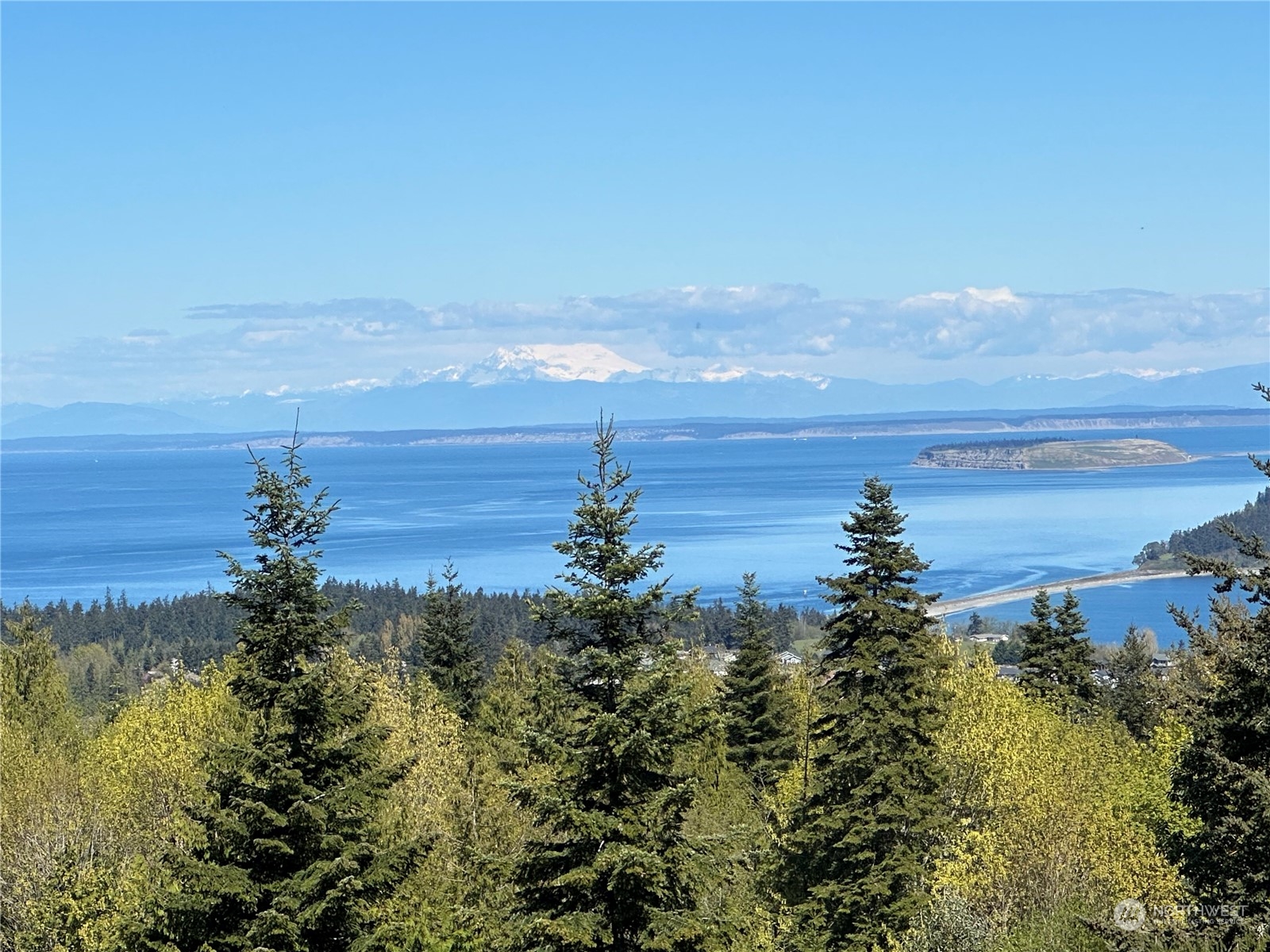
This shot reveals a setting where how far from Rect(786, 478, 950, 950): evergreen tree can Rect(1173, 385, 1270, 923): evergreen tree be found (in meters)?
7.94

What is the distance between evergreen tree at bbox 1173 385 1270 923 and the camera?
1597 centimetres

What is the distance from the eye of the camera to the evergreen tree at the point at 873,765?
25.4 meters

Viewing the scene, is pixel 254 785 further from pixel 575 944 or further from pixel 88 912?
pixel 88 912

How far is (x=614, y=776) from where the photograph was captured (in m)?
16.9

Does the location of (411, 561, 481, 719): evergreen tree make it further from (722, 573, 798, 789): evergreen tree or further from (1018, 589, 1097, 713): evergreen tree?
(1018, 589, 1097, 713): evergreen tree

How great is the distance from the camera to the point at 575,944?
1648 centimetres

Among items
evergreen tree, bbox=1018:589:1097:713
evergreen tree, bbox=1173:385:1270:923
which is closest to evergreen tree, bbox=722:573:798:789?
evergreen tree, bbox=1018:589:1097:713

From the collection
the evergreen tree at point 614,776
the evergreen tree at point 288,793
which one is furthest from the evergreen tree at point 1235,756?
the evergreen tree at point 288,793

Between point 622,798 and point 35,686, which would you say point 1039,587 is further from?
point 622,798

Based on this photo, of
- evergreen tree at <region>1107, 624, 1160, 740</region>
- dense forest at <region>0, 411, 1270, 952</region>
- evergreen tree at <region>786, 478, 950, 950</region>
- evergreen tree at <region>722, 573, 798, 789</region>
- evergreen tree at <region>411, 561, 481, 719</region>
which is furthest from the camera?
evergreen tree at <region>411, 561, 481, 719</region>

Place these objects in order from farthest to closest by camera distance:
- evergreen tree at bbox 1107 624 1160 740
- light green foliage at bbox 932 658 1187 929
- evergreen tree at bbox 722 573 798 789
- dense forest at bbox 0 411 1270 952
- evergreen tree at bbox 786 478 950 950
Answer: evergreen tree at bbox 1107 624 1160 740, evergreen tree at bbox 722 573 798 789, evergreen tree at bbox 786 478 950 950, light green foliage at bbox 932 658 1187 929, dense forest at bbox 0 411 1270 952

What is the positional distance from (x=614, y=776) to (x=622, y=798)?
1.10ft

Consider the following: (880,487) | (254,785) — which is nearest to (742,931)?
(254,785)

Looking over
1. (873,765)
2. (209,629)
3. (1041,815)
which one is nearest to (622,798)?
(873,765)
